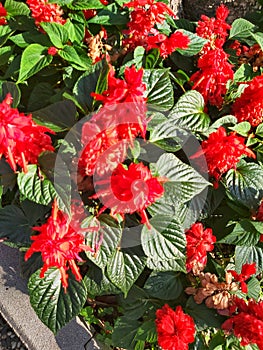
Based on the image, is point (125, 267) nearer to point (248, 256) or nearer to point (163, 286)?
point (163, 286)

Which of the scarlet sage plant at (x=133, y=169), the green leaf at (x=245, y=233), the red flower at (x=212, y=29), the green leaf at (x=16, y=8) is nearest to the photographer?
the scarlet sage plant at (x=133, y=169)

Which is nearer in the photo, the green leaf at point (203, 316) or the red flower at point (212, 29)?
the green leaf at point (203, 316)

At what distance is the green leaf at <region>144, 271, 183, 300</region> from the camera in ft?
5.68

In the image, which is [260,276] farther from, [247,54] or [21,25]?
[21,25]

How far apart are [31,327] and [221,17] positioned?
4.73 ft

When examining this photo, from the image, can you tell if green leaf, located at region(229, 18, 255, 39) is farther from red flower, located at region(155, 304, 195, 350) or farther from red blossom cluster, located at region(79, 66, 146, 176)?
red flower, located at region(155, 304, 195, 350)

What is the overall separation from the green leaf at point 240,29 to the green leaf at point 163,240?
95 cm

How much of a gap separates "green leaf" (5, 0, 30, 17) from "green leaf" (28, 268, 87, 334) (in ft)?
3.00

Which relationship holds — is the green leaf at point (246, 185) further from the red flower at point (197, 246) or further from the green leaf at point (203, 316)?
the green leaf at point (203, 316)

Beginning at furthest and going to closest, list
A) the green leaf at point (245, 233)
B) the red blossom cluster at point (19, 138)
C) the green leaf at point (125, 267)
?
the green leaf at point (245, 233)
the green leaf at point (125, 267)
the red blossom cluster at point (19, 138)

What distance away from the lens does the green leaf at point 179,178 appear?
152cm

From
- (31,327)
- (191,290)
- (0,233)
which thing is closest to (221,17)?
(191,290)

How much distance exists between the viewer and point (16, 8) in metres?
1.78

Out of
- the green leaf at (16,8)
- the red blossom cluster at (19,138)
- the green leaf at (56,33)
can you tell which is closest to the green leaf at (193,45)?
the green leaf at (56,33)
